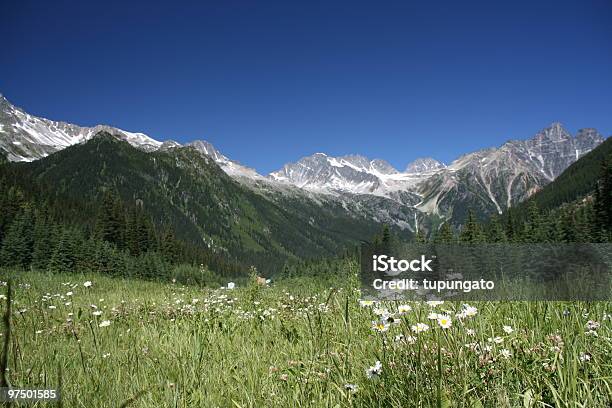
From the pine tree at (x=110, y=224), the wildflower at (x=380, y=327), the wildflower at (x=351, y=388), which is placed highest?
the pine tree at (x=110, y=224)

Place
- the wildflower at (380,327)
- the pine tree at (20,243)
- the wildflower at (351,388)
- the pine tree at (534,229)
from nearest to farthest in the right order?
the wildflower at (351,388), the wildflower at (380,327), the pine tree at (20,243), the pine tree at (534,229)

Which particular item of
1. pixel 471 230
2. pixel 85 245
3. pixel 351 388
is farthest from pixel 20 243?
pixel 471 230

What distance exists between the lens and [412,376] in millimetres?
2209

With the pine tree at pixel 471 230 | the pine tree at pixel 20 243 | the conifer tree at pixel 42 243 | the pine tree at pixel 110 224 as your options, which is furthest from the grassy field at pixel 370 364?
the pine tree at pixel 471 230

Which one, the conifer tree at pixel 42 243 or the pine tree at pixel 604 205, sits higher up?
the pine tree at pixel 604 205

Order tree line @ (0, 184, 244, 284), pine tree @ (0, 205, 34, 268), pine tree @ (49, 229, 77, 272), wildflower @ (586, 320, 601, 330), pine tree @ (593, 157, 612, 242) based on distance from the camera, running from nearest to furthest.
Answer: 1. wildflower @ (586, 320, 601, 330)
2. pine tree @ (49, 229, 77, 272)
3. tree line @ (0, 184, 244, 284)
4. pine tree @ (593, 157, 612, 242)
5. pine tree @ (0, 205, 34, 268)

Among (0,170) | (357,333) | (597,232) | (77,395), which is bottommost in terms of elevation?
(77,395)

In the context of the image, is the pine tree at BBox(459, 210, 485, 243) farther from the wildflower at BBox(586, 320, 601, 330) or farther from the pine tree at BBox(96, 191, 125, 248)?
the wildflower at BBox(586, 320, 601, 330)

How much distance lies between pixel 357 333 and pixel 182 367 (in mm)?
1650

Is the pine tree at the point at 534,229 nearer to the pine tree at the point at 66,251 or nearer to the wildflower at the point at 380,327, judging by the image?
the pine tree at the point at 66,251

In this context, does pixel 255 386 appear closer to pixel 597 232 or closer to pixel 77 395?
pixel 77 395

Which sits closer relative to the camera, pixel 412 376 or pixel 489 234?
pixel 412 376

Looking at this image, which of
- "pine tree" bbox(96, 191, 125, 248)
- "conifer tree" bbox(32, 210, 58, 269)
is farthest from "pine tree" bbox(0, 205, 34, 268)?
"pine tree" bbox(96, 191, 125, 248)

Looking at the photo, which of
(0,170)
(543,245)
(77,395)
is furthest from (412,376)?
(0,170)
